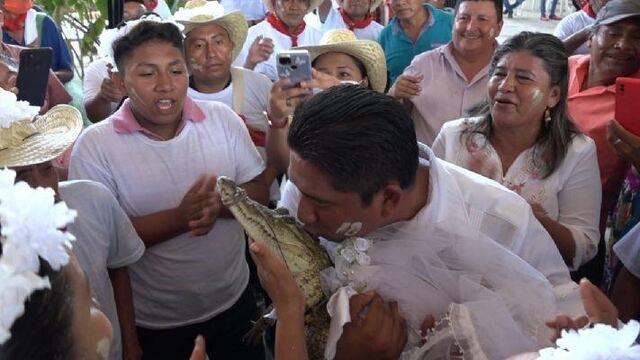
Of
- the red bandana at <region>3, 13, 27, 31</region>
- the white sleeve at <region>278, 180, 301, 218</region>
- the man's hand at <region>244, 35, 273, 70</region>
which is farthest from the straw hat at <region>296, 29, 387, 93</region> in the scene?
the red bandana at <region>3, 13, 27, 31</region>

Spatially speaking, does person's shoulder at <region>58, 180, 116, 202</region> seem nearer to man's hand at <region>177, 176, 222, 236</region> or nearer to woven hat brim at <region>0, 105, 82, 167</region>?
woven hat brim at <region>0, 105, 82, 167</region>

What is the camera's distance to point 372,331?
1.33m

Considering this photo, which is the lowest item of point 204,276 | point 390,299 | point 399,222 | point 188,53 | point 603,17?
point 204,276

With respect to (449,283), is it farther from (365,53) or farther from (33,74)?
(33,74)

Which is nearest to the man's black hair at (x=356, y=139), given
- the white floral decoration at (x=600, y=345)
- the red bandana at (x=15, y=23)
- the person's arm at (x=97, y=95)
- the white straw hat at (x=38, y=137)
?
the white floral decoration at (x=600, y=345)

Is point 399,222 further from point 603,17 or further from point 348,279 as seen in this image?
point 603,17

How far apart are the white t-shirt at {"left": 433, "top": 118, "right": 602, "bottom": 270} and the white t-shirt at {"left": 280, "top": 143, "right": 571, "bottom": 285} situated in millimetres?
469

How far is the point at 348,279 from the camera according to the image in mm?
1362

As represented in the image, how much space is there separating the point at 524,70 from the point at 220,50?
1310 mm

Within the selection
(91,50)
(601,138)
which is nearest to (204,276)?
(601,138)

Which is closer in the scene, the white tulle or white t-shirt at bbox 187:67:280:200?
the white tulle

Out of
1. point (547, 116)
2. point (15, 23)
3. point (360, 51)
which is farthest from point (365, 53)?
point (15, 23)

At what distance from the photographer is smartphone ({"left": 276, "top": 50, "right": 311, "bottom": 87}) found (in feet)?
7.48

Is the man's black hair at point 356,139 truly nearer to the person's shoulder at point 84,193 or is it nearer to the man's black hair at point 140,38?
the person's shoulder at point 84,193
